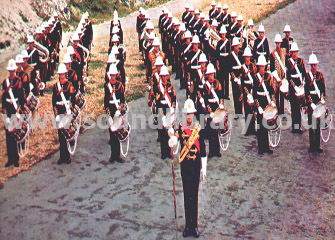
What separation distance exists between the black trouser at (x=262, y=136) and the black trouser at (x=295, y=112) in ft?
5.11

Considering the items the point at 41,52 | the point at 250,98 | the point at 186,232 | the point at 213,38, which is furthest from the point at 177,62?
the point at 186,232

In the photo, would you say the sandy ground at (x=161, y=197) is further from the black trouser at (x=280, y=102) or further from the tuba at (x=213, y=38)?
the tuba at (x=213, y=38)

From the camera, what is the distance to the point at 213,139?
10.0 meters

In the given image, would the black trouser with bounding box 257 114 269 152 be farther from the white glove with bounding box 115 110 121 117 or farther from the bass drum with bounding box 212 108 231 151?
the white glove with bounding box 115 110 121 117

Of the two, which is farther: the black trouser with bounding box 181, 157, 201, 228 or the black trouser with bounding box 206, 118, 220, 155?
the black trouser with bounding box 206, 118, 220, 155

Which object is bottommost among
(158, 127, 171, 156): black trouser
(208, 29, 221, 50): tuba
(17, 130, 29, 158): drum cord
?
(158, 127, 171, 156): black trouser

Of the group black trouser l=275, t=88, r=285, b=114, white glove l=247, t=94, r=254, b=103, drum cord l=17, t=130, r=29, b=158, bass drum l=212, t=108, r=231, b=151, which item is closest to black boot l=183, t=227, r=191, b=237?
bass drum l=212, t=108, r=231, b=151

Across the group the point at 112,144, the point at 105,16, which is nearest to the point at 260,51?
the point at 112,144

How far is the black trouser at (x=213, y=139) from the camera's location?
9953 millimetres

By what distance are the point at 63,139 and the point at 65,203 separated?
6.18 feet

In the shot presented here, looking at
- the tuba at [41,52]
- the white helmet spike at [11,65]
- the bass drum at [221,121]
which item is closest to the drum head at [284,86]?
the bass drum at [221,121]

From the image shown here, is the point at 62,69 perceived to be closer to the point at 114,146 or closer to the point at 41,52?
the point at 114,146

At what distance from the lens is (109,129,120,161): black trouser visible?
981cm

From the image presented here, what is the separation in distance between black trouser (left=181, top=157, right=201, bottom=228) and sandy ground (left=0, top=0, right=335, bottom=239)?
0.95 ft
